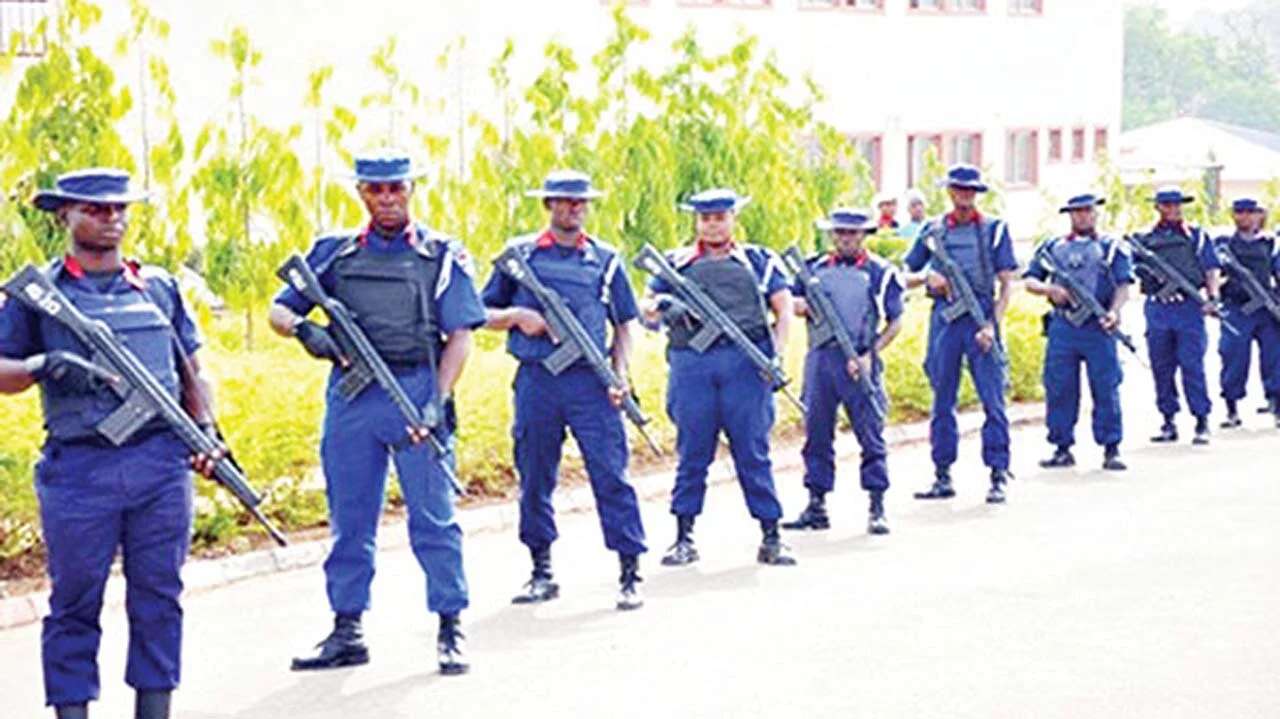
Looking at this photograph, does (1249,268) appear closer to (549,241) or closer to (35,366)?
(549,241)

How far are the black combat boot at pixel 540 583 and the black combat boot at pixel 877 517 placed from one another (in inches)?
104

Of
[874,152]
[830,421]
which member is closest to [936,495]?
[830,421]

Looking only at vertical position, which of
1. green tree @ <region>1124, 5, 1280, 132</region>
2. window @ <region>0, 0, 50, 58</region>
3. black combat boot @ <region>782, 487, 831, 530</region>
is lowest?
green tree @ <region>1124, 5, 1280, 132</region>

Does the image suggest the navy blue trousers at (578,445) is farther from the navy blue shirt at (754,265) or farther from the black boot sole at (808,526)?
the black boot sole at (808,526)

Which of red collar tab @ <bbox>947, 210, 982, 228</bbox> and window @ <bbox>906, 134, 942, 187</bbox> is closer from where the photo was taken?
red collar tab @ <bbox>947, 210, 982, 228</bbox>

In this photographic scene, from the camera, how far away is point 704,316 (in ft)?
40.0

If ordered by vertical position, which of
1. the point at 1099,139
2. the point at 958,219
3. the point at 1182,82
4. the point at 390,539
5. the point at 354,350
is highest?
the point at 354,350

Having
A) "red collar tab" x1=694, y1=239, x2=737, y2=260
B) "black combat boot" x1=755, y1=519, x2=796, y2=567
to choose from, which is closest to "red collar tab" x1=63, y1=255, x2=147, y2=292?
"red collar tab" x1=694, y1=239, x2=737, y2=260

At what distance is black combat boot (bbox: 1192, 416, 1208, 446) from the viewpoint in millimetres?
17922

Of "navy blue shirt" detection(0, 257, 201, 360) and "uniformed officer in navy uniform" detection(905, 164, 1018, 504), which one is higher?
"navy blue shirt" detection(0, 257, 201, 360)

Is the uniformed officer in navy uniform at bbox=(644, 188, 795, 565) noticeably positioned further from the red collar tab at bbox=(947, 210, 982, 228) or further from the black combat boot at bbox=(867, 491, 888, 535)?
the red collar tab at bbox=(947, 210, 982, 228)

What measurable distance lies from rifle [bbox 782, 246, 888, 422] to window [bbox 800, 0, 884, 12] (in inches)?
1051

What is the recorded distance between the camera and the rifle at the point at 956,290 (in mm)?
14875

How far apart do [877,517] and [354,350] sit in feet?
15.7
